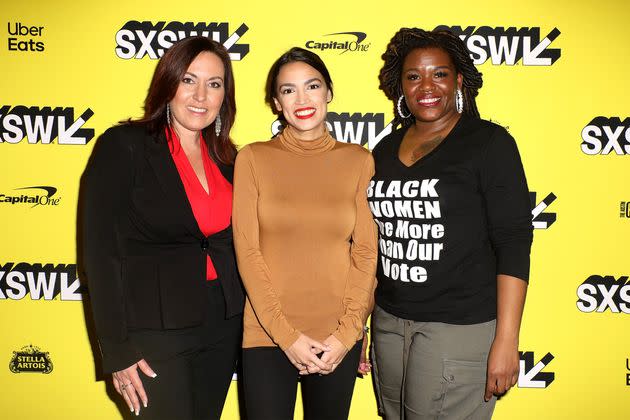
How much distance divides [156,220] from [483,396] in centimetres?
137

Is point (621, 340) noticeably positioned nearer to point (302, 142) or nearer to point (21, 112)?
point (302, 142)

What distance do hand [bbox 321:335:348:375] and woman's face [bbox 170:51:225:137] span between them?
97cm

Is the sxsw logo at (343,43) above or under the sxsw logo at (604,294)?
above

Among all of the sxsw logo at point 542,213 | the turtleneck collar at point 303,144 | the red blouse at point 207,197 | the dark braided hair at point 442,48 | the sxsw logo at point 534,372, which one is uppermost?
the dark braided hair at point 442,48

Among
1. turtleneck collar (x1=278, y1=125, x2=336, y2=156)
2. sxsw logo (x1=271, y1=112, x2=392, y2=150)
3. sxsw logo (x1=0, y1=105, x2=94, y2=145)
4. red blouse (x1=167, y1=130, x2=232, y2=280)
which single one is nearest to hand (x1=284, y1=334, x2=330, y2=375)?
red blouse (x1=167, y1=130, x2=232, y2=280)

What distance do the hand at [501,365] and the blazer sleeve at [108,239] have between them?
127cm

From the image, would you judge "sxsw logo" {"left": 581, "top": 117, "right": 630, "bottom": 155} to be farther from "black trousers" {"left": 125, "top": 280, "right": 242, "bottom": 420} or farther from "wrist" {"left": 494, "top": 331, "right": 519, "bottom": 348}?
"black trousers" {"left": 125, "top": 280, "right": 242, "bottom": 420}

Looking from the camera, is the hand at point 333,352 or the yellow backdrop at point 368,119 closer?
the hand at point 333,352

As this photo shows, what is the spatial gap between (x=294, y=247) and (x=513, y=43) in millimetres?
1711

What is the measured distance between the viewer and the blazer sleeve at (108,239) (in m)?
1.79

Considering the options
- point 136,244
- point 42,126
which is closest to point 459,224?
point 136,244

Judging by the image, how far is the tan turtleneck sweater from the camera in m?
1.93

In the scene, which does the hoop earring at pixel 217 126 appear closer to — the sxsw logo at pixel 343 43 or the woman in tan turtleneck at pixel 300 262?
the woman in tan turtleneck at pixel 300 262

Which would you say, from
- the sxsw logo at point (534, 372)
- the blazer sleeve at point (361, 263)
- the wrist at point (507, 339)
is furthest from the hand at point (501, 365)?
the sxsw logo at point (534, 372)
